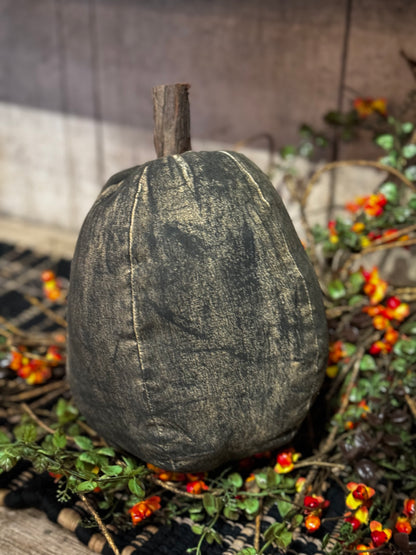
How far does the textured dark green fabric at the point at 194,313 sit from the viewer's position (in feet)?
3.37

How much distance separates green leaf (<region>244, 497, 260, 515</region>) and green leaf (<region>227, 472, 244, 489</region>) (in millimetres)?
34

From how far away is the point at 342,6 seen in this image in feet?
5.93

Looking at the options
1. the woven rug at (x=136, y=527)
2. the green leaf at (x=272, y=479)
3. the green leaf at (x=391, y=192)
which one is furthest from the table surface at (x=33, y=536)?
the green leaf at (x=391, y=192)

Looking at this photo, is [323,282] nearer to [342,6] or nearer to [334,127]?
[334,127]

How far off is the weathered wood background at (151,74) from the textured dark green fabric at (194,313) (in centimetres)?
95

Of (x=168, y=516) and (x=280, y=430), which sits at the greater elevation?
(x=280, y=430)

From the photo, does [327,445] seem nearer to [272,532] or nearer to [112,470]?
[272,532]

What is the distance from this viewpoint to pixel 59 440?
1185 mm

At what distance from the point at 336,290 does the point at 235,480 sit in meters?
0.57

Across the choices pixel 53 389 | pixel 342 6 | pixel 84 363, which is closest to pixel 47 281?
pixel 53 389

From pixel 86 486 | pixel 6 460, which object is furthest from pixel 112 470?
pixel 6 460

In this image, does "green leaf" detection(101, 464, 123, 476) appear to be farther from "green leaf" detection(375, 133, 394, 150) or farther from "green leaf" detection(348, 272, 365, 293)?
"green leaf" detection(375, 133, 394, 150)

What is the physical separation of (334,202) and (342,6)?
24.6 inches

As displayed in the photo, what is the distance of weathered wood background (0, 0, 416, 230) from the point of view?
184cm
